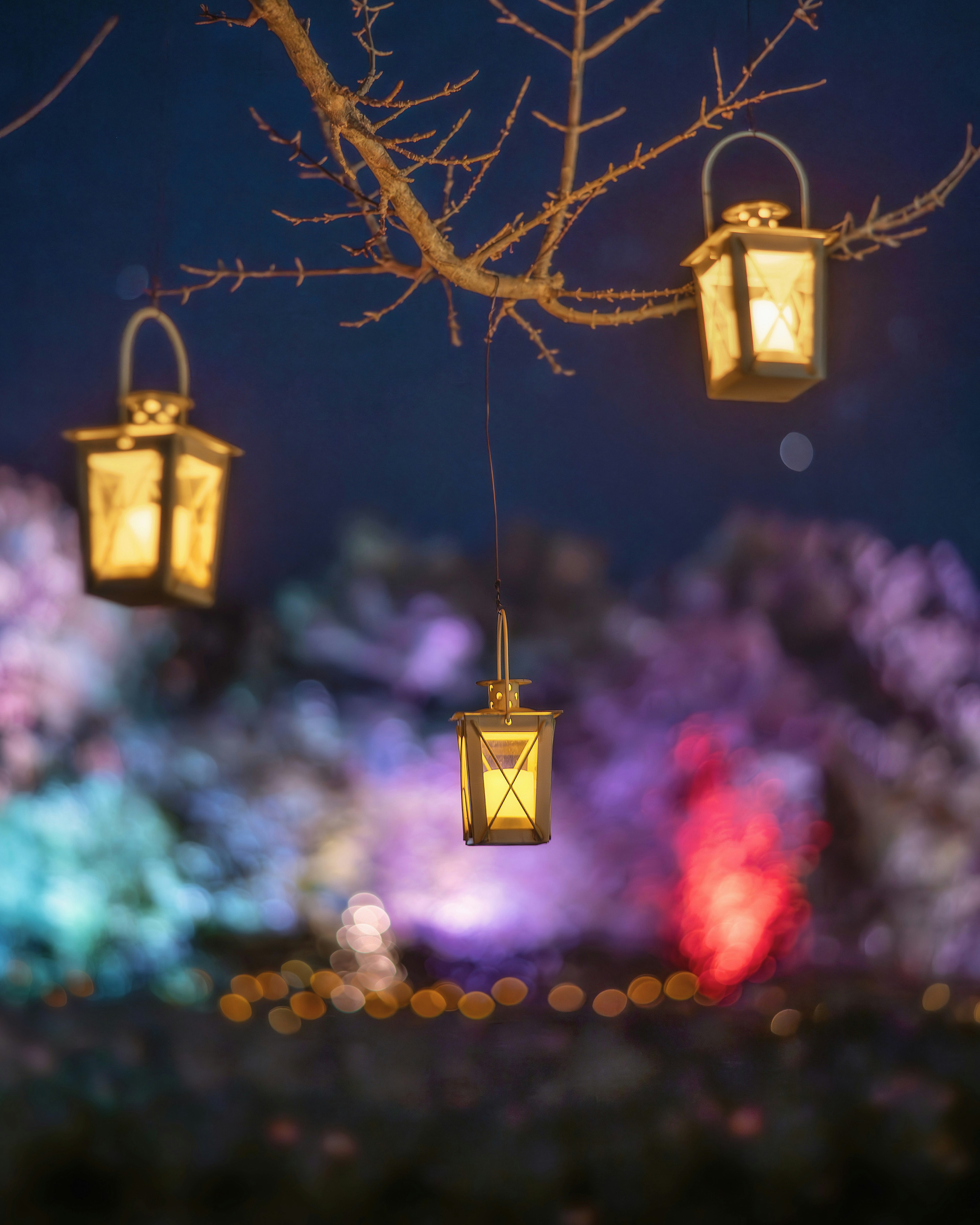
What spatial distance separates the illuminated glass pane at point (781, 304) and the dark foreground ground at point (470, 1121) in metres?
2.79

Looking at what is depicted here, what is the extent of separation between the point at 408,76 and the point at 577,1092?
11.7ft

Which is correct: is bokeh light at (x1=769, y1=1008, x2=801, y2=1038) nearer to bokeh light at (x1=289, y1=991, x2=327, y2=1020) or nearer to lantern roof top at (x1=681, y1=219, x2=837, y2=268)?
bokeh light at (x1=289, y1=991, x2=327, y2=1020)

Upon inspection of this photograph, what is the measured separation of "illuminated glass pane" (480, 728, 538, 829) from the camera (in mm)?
1777

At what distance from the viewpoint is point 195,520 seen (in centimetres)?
142

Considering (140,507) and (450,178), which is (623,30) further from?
(140,507)

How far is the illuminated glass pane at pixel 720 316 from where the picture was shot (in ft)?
5.18

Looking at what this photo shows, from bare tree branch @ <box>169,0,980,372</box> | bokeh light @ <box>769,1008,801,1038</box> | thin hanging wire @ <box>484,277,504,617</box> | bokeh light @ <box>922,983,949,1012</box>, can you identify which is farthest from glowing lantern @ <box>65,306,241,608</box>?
bokeh light @ <box>922,983,949,1012</box>

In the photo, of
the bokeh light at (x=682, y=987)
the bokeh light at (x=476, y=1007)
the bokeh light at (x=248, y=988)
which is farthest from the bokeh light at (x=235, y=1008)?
the bokeh light at (x=682, y=987)

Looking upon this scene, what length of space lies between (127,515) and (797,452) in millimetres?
3182

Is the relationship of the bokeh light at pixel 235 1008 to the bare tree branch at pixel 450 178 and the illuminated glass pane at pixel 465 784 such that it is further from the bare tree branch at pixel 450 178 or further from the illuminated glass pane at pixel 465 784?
the bare tree branch at pixel 450 178

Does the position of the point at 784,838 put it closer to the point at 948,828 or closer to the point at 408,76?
the point at 948,828

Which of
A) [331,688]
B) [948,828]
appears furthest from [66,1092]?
[948,828]

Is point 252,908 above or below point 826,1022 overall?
above

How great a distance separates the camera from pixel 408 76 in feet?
12.8
